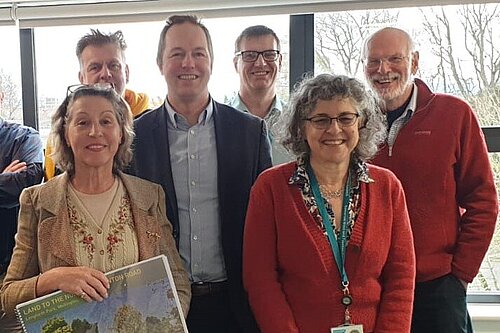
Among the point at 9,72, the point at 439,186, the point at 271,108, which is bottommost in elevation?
the point at 439,186

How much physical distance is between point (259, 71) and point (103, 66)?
0.70m

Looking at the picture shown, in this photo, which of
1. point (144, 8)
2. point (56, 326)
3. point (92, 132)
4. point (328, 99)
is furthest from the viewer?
point (144, 8)

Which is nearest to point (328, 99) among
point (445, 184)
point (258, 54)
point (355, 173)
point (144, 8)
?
point (355, 173)

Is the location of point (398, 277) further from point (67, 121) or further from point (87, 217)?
point (67, 121)

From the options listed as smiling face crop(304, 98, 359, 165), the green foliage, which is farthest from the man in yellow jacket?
the green foliage

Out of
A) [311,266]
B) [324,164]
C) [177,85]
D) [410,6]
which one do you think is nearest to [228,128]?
[177,85]

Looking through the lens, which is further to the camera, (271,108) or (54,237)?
(271,108)

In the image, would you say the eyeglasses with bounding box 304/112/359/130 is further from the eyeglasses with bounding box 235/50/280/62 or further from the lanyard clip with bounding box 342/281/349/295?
the eyeglasses with bounding box 235/50/280/62

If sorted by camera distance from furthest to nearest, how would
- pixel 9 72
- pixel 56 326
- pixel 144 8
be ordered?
Result: pixel 9 72 → pixel 144 8 → pixel 56 326

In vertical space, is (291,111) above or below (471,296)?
above

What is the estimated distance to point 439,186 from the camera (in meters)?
2.10

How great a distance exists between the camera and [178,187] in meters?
1.95

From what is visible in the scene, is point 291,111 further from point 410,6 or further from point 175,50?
point 410,6

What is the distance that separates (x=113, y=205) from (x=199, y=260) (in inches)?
14.7
